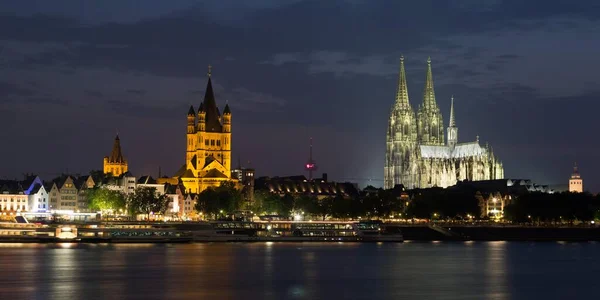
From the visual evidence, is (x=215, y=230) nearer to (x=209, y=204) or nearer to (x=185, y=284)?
(x=209, y=204)

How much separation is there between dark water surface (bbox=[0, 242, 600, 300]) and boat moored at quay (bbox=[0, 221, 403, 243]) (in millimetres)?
16571

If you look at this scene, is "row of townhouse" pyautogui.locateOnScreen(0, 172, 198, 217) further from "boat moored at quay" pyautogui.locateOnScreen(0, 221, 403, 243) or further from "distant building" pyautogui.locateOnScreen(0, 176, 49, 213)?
"boat moored at quay" pyautogui.locateOnScreen(0, 221, 403, 243)

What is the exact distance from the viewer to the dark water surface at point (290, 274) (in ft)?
241

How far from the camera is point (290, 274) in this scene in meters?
87.8

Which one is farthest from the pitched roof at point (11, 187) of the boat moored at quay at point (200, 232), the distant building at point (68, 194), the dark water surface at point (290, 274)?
the dark water surface at point (290, 274)

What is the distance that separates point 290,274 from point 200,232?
64.3 metres

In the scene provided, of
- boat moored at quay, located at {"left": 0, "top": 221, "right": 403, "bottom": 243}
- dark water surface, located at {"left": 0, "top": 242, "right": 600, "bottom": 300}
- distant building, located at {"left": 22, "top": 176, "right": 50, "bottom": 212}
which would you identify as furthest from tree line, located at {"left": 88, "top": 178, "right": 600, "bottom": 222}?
dark water surface, located at {"left": 0, "top": 242, "right": 600, "bottom": 300}

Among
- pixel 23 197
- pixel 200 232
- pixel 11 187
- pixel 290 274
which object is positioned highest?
pixel 11 187

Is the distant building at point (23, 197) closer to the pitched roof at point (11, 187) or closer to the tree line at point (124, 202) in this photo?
the pitched roof at point (11, 187)

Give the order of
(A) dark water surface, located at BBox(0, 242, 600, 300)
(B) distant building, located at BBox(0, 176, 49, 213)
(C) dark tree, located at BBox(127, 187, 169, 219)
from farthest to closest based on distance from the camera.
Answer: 1. (C) dark tree, located at BBox(127, 187, 169, 219)
2. (B) distant building, located at BBox(0, 176, 49, 213)
3. (A) dark water surface, located at BBox(0, 242, 600, 300)

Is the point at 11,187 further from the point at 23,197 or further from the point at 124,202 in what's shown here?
the point at 124,202

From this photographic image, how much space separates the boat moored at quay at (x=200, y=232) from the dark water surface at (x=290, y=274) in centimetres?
1657

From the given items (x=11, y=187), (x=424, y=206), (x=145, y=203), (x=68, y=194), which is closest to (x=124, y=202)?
(x=145, y=203)

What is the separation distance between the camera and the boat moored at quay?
141625 millimetres
